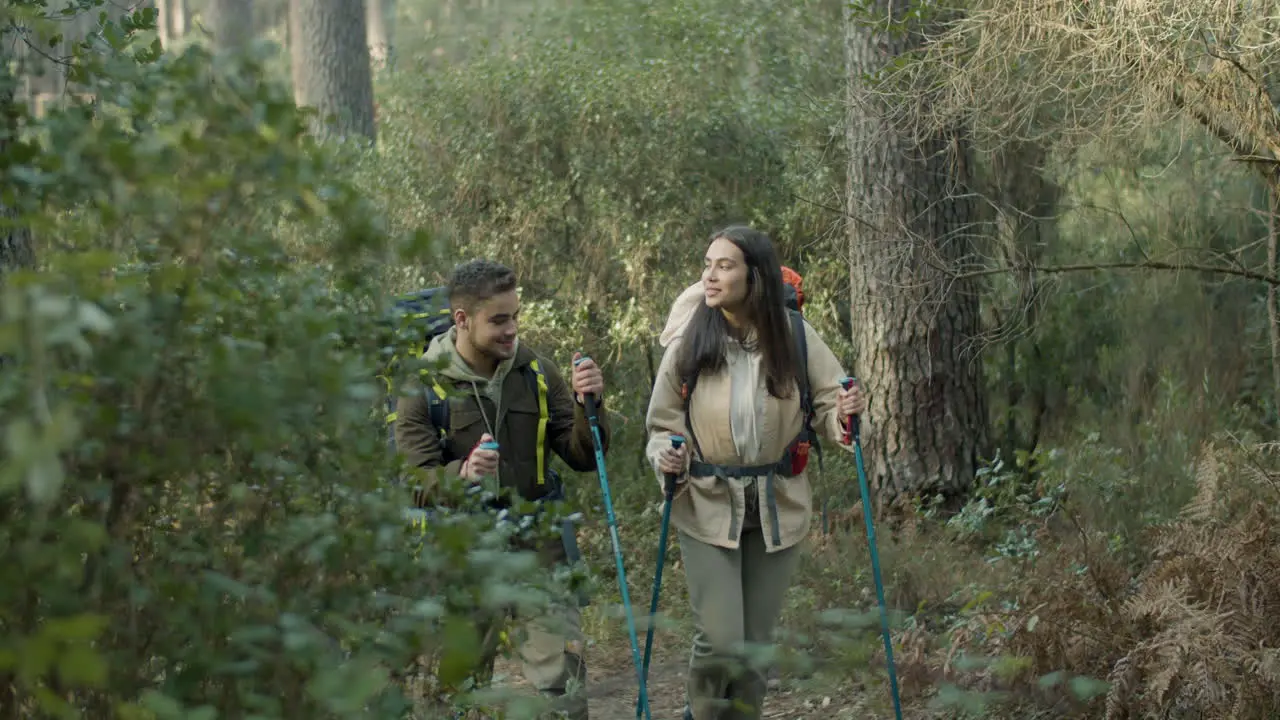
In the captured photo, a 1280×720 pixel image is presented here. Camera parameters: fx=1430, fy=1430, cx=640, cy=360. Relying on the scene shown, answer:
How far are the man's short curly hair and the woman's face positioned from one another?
0.79m

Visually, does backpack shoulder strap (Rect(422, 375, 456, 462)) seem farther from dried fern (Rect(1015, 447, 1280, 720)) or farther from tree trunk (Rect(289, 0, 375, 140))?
tree trunk (Rect(289, 0, 375, 140))

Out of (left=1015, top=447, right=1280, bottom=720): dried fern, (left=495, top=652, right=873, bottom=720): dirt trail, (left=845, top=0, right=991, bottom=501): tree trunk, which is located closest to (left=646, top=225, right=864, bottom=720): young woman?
(left=1015, top=447, right=1280, bottom=720): dried fern

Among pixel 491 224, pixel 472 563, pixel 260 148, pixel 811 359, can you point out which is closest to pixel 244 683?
pixel 472 563

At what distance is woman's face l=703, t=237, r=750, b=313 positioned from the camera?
571 cm

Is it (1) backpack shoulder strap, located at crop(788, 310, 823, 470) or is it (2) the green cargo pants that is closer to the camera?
(2) the green cargo pants

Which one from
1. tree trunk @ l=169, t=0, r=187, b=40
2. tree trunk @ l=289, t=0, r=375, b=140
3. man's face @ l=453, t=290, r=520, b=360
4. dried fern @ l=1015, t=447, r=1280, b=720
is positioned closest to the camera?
dried fern @ l=1015, t=447, r=1280, b=720

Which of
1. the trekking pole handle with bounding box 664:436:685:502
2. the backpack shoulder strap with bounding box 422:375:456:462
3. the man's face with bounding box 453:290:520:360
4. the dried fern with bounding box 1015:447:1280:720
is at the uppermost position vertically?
the man's face with bounding box 453:290:520:360

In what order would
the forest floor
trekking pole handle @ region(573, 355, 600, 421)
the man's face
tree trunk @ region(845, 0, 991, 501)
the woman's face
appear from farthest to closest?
tree trunk @ region(845, 0, 991, 501)
the forest floor
trekking pole handle @ region(573, 355, 600, 421)
the woman's face
the man's face

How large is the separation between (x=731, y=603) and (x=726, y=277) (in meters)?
1.28

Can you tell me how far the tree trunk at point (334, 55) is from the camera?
18.0 m

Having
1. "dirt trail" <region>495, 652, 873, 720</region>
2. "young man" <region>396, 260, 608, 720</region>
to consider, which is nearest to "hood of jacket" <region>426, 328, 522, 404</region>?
"young man" <region>396, 260, 608, 720</region>

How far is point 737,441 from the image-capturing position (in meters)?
5.63

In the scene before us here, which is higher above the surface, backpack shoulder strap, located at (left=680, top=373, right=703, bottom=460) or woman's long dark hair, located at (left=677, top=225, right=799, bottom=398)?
woman's long dark hair, located at (left=677, top=225, right=799, bottom=398)

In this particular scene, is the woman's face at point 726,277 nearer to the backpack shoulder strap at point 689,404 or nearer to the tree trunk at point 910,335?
the backpack shoulder strap at point 689,404
